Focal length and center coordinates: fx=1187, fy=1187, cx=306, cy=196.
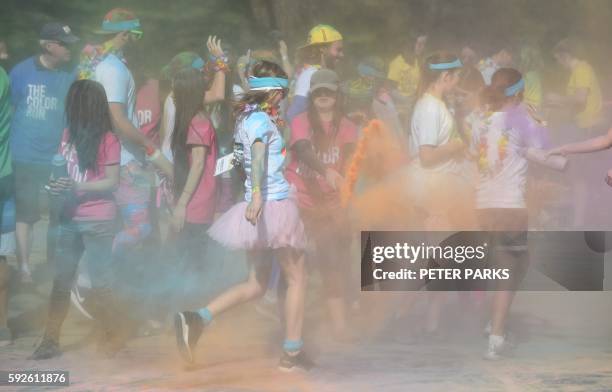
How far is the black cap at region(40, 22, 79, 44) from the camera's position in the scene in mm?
6664

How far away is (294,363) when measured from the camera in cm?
675

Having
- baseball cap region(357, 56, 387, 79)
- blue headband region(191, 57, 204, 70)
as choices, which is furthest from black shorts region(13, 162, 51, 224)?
Result: baseball cap region(357, 56, 387, 79)

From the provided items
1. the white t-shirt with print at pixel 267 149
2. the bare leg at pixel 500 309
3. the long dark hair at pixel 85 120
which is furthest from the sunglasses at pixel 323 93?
the bare leg at pixel 500 309

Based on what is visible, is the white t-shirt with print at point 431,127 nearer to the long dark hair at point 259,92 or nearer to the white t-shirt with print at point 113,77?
the long dark hair at point 259,92

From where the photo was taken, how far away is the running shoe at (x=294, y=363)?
22.1ft

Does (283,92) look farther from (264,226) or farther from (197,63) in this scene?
(264,226)

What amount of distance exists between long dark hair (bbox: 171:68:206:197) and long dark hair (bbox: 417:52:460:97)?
1.26m

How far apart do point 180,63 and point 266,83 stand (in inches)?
21.9

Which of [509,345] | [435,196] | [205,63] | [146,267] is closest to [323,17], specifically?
[205,63]

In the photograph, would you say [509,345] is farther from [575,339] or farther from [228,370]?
[228,370]

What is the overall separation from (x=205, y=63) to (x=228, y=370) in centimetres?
176

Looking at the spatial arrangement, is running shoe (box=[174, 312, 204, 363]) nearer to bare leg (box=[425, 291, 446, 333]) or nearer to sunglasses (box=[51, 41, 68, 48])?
bare leg (box=[425, 291, 446, 333])

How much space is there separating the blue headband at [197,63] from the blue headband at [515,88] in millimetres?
1762

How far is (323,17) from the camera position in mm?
6734
